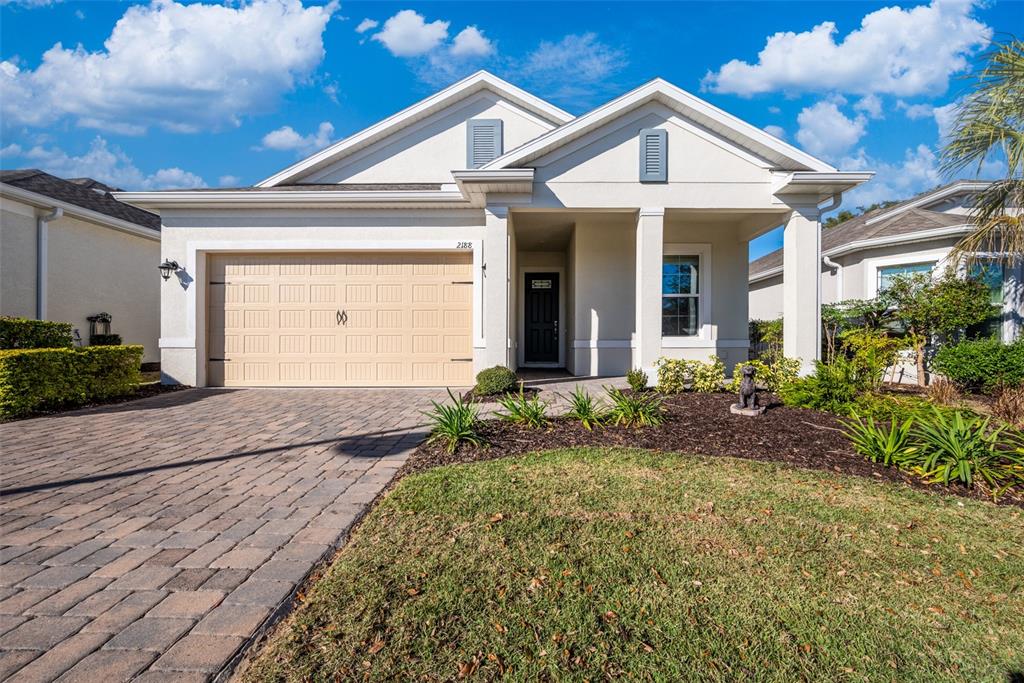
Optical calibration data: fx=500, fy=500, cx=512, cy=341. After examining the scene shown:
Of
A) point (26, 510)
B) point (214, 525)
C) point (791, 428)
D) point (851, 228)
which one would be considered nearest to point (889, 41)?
point (851, 228)

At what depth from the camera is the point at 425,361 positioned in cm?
999

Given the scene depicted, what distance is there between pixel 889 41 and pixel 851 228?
5239 mm

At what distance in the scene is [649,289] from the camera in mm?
9070

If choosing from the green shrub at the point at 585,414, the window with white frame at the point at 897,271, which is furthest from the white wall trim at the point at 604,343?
the window with white frame at the point at 897,271

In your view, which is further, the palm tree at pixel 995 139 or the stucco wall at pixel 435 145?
the stucco wall at pixel 435 145

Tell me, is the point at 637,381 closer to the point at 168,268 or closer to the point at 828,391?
the point at 828,391

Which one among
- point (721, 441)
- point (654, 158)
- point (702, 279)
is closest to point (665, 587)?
point (721, 441)

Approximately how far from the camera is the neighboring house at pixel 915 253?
961 cm

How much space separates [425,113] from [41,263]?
9.16 m

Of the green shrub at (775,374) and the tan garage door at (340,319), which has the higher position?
A: the tan garage door at (340,319)

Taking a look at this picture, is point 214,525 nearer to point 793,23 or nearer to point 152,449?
point 152,449

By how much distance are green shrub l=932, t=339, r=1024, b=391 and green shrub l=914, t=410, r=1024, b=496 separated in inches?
220

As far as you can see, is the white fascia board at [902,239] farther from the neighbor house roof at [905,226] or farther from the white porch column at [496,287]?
the white porch column at [496,287]

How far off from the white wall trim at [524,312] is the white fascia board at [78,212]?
33.4 feet
